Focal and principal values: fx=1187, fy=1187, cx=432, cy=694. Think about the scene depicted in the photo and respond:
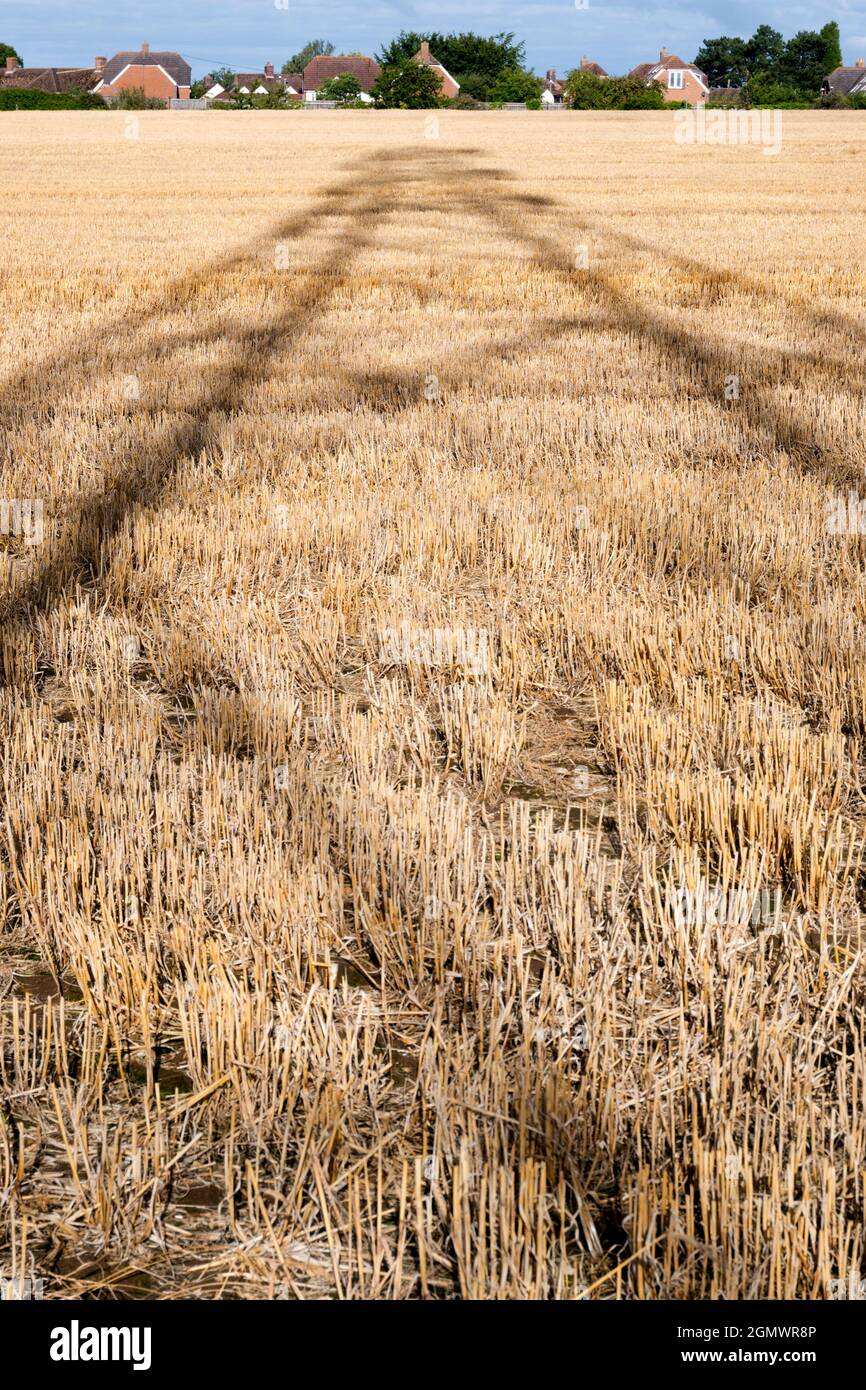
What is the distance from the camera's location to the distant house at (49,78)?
360 ft

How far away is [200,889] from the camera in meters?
2.49

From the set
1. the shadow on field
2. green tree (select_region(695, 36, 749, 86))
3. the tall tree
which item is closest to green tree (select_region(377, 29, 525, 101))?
the tall tree

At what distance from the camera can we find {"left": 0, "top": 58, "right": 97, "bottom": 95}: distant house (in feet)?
360

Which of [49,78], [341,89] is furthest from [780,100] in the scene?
[49,78]

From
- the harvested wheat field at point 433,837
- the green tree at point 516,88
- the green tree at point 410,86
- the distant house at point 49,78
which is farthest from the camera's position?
the distant house at point 49,78

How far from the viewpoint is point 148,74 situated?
11325cm

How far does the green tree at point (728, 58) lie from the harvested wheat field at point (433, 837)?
14469cm

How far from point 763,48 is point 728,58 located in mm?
3804

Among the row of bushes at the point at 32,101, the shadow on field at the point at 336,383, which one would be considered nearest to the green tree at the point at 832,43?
the row of bushes at the point at 32,101

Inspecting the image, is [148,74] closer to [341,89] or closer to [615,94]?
[341,89]

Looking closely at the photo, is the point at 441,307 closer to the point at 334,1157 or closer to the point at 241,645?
the point at 241,645

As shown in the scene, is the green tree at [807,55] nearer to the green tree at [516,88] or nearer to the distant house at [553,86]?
the distant house at [553,86]

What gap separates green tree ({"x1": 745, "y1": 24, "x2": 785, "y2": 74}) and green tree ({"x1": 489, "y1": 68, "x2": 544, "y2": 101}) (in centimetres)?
5136
